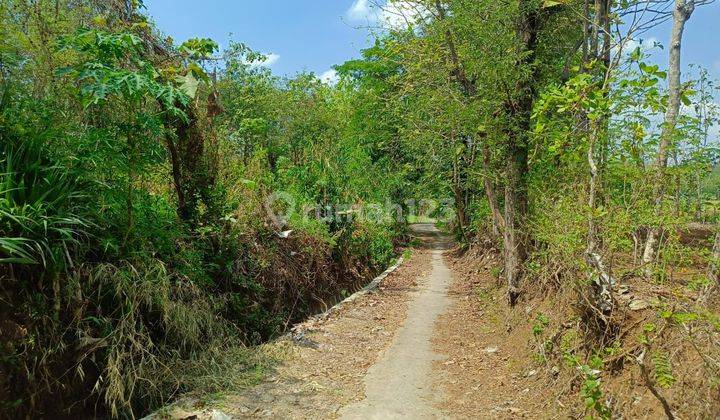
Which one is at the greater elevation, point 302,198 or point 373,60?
point 373,60

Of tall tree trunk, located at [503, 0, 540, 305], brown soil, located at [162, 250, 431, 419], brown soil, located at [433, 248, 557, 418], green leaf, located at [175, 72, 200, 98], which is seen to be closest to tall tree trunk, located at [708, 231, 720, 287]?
brown soil, located at [433, 248, 557, 418]

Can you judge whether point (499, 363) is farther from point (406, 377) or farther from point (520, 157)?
point (520, 157)

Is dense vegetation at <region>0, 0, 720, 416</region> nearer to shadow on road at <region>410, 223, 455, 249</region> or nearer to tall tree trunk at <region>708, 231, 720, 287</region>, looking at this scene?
tall tree trunk at <region>708, 231, 720, 287</region>

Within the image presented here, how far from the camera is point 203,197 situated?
226 inches

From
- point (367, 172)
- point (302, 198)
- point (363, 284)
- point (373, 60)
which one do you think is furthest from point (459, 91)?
point (373, 60)

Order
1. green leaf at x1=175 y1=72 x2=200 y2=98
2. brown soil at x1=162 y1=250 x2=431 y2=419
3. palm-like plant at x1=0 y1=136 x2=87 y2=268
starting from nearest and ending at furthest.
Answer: palm-like plant at x1=0 y1=136 x2=87 y2=268, brown soil at x1=162 y1=250 x2=431 y2=419, green leaf at x1=175 y1=72 x2=200 y2=98

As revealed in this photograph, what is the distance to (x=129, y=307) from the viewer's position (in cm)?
417

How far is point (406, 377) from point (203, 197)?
3.25 m

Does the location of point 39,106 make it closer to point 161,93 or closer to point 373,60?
point 161,93

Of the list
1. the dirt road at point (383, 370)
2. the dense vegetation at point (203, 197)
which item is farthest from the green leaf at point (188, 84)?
the dirt road at point (383, 370)

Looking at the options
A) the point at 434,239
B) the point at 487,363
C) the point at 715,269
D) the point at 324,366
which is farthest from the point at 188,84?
the point at 434,239

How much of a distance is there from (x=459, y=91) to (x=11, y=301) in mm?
6825

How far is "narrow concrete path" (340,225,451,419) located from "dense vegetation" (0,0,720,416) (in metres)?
1.33

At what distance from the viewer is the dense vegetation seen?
3725mm
